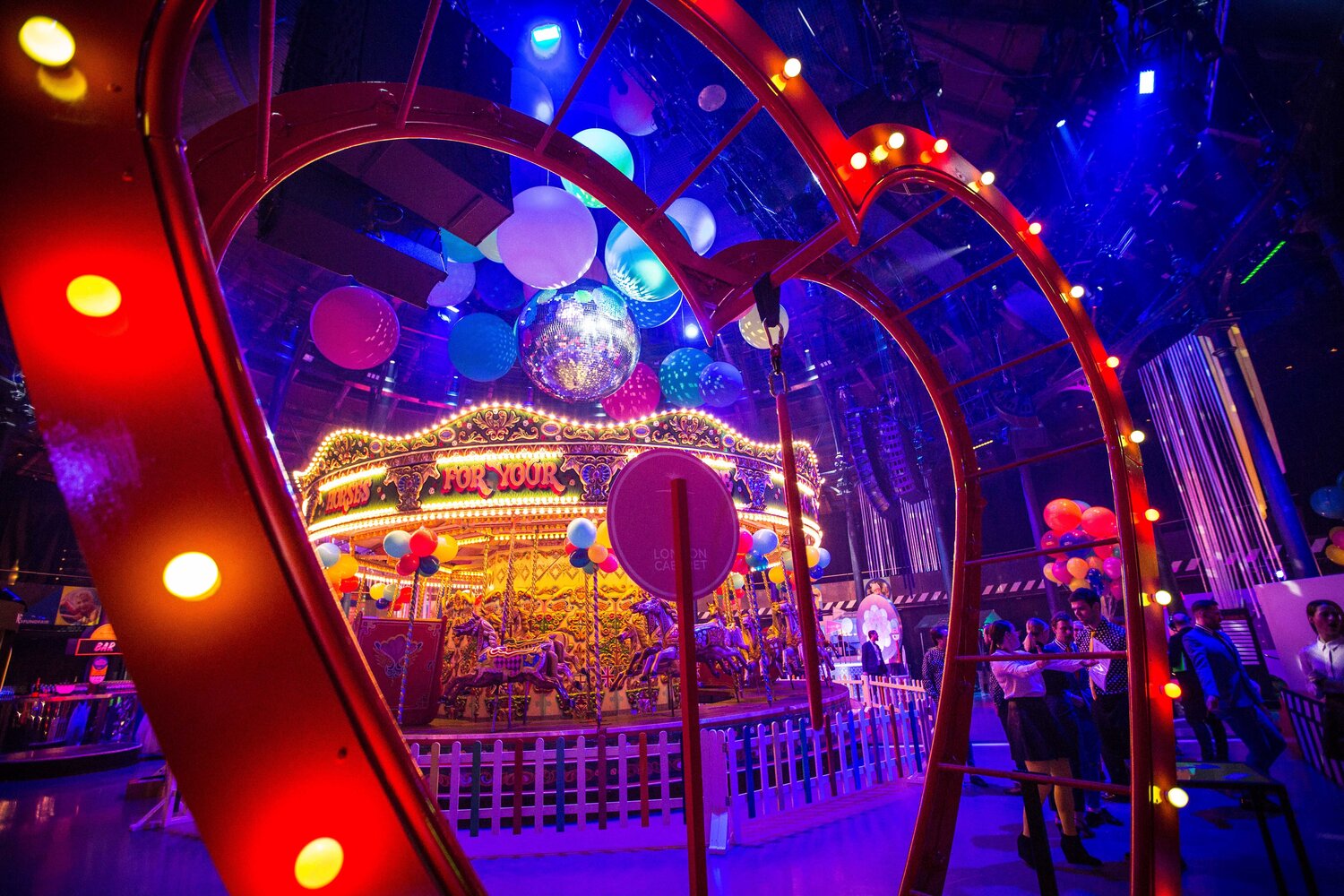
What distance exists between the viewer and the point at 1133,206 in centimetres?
844

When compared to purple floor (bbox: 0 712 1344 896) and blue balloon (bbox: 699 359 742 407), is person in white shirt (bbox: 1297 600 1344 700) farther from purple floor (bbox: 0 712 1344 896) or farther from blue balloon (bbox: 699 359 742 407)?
blue balloon (bbox: 699 359 742 407)

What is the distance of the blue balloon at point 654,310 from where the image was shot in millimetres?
7520

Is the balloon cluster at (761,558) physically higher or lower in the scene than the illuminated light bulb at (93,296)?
higher

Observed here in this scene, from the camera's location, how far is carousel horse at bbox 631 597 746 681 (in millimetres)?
8117

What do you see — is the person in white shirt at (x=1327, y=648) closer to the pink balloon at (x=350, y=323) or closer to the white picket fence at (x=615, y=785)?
the white picket fence at (x=615, y=785)

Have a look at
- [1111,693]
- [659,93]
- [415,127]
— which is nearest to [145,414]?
[415,127]

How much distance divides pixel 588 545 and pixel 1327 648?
7.69 m

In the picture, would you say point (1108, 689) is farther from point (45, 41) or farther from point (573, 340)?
point (45, 41)

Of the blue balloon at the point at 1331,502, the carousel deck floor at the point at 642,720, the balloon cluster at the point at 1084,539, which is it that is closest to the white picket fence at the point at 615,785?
the carousel deck floor at the point at 642,720

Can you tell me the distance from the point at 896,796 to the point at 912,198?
842cm

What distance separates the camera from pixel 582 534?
820cm

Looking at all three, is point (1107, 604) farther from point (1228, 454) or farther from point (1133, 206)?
point (1133, 206)

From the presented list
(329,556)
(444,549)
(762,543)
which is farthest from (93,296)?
(329,556)

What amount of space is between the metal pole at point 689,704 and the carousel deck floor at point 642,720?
4.72 m
